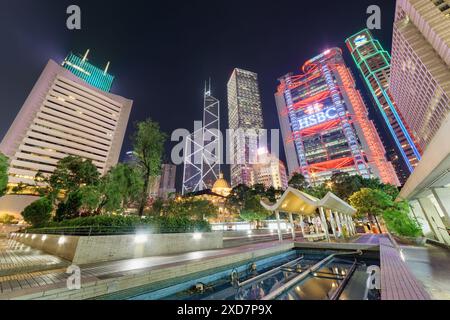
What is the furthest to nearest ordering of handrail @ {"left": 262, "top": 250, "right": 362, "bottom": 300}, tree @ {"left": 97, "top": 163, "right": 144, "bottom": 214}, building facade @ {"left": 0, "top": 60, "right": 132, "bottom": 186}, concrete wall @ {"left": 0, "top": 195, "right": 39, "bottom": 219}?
1. building facade @ {"left": 0, "top": 60, "right": 132, "bottom": 186}
2. concrete wall @ {"left": 0, "top": 195, "right": 39, "bottom": 219}
3. tree @ {"left": 97, "top": 163, "right": 144, "bottom": 214}
4. handrail @ {"left": 262, "top": 250, "right": 362, "bottom": 300}

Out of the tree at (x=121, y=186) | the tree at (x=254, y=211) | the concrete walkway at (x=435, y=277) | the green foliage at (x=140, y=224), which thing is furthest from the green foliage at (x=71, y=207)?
the concrete walkway at (x=435, y=277)

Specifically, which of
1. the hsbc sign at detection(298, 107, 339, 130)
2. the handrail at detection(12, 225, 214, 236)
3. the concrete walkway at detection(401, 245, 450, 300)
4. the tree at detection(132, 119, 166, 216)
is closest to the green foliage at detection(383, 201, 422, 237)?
the concrete walkway at detection(401, 245, 450, 300)

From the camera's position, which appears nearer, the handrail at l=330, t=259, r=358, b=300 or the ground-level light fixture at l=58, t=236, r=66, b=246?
the handrail at l=330, t=259, r=358, b=300

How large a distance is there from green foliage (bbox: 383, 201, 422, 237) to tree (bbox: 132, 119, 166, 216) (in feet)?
65.2

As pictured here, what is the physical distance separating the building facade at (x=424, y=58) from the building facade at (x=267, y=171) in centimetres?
7560

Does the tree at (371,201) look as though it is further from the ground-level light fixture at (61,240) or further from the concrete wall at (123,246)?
the ground-level light fixture at (61,240)

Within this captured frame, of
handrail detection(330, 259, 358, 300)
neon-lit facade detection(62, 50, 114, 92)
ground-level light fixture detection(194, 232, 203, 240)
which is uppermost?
neon-lit facade detection(62, 50, 114, 92)

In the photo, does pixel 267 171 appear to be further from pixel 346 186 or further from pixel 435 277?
pixel 435 277

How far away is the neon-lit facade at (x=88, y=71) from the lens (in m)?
92.4

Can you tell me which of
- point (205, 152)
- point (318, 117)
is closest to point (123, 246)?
point (318, 117)

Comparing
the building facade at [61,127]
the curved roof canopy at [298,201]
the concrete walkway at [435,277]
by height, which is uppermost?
the building facade at [61,127]

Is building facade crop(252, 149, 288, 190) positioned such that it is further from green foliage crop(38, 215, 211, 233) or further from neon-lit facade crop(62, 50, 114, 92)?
green foliage crop(38, 215, 211, 233)

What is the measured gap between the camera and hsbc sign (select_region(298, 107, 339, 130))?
94531mm
